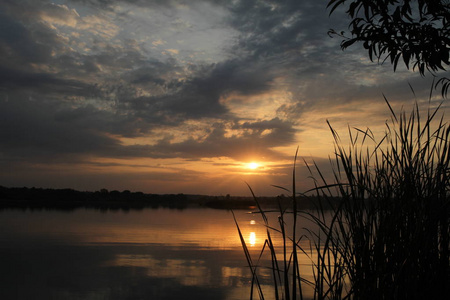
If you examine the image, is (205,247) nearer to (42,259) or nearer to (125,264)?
(125,264)

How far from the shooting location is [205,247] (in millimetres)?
10914

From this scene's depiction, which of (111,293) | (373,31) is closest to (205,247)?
(111,293)

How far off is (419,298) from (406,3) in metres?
1.96

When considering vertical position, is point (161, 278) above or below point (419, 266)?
below

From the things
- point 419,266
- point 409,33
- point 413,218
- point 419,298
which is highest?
point 409,33

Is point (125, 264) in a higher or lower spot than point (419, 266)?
lower

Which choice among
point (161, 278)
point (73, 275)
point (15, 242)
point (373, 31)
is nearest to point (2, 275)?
point (73, 275)

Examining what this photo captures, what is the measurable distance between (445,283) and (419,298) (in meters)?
0.17

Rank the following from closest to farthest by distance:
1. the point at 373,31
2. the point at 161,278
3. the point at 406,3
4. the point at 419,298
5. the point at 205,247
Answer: the point at 419,298
the point at 406,3
the point at 373,31
the point at 161,278
the point at 205,247

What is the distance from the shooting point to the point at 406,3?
276 cm

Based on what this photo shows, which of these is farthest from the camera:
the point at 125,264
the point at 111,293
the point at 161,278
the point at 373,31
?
the point at 125,264

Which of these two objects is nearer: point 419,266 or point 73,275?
point 419,266

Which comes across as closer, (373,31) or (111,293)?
(373,31)

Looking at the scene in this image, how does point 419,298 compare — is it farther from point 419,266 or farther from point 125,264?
point 125,264
